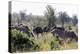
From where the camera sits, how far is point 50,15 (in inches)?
94.1

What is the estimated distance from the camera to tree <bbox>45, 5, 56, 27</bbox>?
7.80 feet

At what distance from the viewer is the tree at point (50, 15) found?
2377 mm

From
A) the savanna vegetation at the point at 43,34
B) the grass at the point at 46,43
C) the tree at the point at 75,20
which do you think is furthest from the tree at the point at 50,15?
the tree at the point at 75,20

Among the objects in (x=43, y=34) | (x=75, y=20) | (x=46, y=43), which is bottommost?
(x=46, y=43)

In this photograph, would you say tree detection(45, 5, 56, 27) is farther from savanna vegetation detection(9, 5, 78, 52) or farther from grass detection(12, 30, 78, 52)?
grass detection(12, 30, 78, 52)

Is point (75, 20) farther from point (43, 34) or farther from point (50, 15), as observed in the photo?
point (43, 34)

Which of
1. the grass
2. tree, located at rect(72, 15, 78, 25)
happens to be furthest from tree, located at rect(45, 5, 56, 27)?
tree, located at rect(72, 15, 78, 25)

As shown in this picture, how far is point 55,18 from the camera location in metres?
2.42

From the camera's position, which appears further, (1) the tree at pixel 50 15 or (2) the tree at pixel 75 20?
(2) the tree at pixel 75 20

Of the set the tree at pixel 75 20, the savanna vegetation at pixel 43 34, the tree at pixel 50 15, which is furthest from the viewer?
the tree at pixel 75 20

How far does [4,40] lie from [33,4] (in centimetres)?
60

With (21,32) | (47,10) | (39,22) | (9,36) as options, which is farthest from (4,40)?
(47,10)

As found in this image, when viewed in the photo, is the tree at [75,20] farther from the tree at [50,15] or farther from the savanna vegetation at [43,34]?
the tree at [50,15]

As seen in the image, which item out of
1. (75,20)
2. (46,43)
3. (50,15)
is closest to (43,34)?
(46,43)
